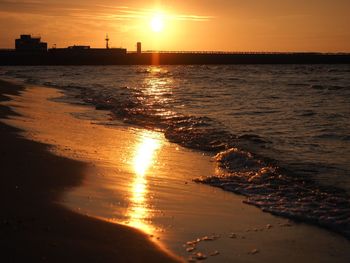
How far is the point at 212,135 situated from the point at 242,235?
861 cm

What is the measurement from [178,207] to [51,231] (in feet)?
6.86

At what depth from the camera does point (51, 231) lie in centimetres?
549

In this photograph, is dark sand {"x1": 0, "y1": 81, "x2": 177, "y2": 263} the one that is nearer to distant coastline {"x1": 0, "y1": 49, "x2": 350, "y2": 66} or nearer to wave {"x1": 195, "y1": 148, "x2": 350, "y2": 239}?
wave {"x1": 195, "y1": 148, "x2": 350, "y2": 239}

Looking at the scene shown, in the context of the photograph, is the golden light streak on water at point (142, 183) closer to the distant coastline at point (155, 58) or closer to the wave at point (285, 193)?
the wave at point (285, 193)

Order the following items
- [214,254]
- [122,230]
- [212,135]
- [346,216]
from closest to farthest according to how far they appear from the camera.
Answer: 1. [214,254]
2. [122,230]
3. [346,216]
4. [212,135]

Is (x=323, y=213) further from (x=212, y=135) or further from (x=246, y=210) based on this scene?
(x=212, y=135)

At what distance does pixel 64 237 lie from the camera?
211 inches

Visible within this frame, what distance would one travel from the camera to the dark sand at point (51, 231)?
4.90 m

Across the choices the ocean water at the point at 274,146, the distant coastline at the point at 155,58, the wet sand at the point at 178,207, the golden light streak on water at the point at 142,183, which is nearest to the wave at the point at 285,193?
the ocean water at the point at 274,146

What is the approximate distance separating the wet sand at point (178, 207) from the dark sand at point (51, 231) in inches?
9.2

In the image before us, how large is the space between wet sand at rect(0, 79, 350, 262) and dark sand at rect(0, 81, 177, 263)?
9.2 inches

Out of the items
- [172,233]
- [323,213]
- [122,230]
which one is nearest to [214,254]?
[172,233]

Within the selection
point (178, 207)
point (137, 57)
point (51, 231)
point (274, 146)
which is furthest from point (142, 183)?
point (137, 57)

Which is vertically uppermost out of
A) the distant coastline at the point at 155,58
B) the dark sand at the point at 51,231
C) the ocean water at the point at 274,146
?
the distant coastline at the point at 155,58
